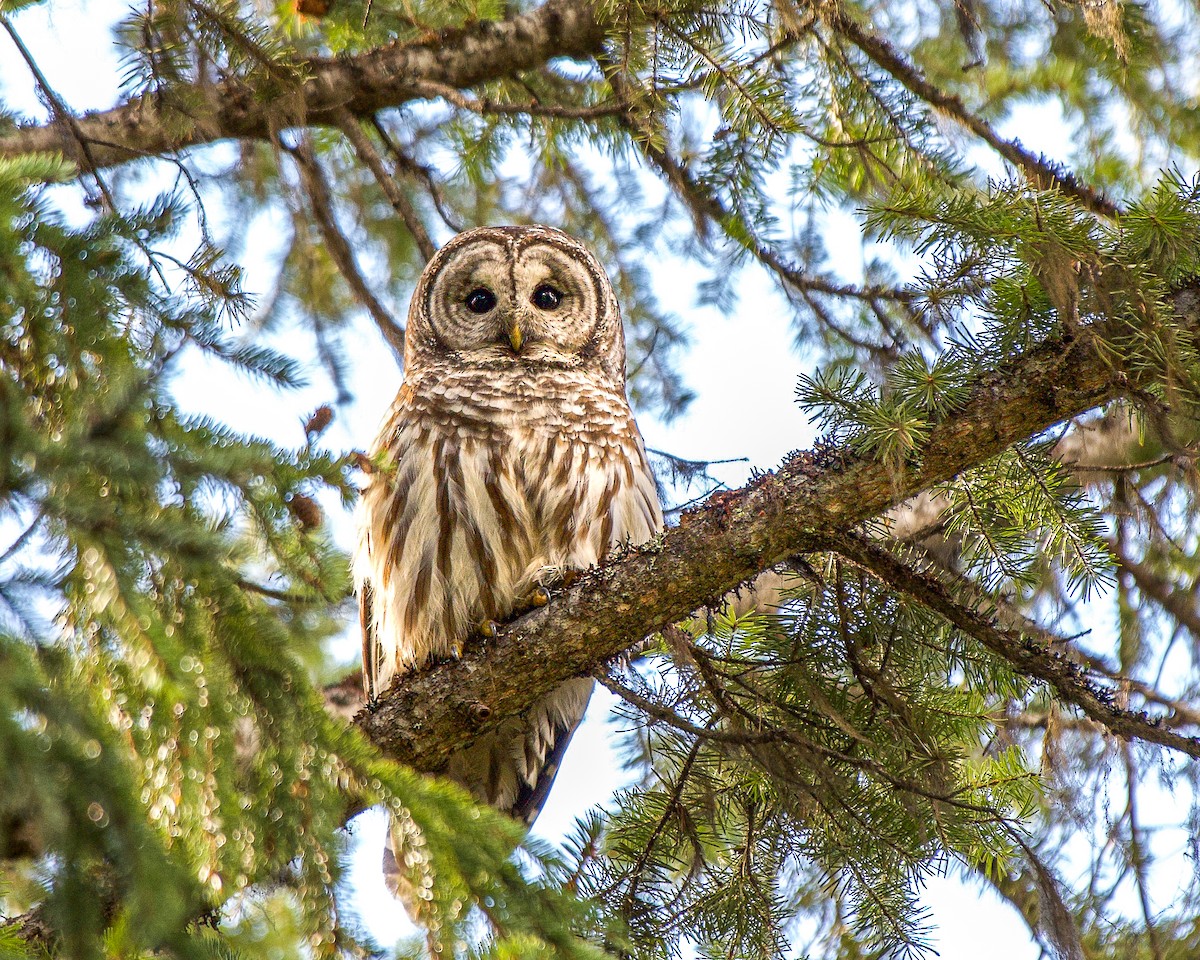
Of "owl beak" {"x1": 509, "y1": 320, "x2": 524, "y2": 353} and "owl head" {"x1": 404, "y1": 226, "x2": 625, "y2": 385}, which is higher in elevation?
"owl head" {"x1": 404, "y1": 226, "x2": 625, "y2": 385}

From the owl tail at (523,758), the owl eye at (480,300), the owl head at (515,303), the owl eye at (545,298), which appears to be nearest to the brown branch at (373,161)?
the owl head at (515,303)

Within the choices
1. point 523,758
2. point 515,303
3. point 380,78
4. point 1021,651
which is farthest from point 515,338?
point 1021,651

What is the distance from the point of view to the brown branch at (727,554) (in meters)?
2.31

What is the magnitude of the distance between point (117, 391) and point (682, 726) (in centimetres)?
171

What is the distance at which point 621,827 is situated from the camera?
2924 millimetres

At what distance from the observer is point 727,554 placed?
8.18ft

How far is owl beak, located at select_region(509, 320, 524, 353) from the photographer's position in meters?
3.95

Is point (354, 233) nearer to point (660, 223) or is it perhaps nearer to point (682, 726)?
point (660, 223)

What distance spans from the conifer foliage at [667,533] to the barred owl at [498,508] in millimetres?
446

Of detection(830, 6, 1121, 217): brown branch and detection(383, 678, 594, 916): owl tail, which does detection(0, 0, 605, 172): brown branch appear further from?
detection(383, 678, 594, 916): owl tail

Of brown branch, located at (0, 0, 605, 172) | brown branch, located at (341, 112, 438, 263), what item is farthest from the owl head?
brown branch, located at (0, 0, 605, 172)

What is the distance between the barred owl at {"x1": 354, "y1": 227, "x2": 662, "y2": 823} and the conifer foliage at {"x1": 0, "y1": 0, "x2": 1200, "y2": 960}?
45 centimetres

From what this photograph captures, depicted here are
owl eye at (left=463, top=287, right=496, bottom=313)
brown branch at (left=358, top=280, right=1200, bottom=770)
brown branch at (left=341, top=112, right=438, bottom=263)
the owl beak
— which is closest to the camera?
brown branch at (left=358, top=280, right=1200, bottom=770)

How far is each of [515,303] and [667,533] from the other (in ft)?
5.92
